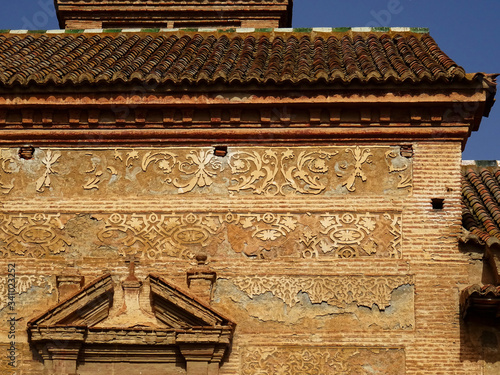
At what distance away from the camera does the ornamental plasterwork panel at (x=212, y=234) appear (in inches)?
448

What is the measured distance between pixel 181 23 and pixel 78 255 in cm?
866

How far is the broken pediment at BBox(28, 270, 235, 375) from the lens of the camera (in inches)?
426

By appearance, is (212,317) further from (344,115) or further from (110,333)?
(344,115)

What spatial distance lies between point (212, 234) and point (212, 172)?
30.1 inches

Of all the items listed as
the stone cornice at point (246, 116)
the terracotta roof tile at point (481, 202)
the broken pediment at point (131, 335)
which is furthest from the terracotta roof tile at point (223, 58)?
the broken pediment at point (131, 335)

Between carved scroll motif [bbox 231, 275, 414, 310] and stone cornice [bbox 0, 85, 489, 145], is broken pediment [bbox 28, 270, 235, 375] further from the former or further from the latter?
stone cornice [bbox 0, 85, 489, 145]

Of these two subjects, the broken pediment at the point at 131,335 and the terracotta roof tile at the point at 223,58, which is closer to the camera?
the broken pediment at the point at 131,335

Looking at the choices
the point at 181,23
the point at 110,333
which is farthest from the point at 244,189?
the point at 181,23

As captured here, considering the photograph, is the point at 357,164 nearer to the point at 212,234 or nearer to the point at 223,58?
the point at 212,234

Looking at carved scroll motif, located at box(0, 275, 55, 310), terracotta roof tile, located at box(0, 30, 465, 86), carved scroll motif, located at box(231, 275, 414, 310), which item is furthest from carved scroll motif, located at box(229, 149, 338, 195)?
carved scroll motif, located at box(0, 275, 55, 310)

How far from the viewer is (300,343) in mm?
10984

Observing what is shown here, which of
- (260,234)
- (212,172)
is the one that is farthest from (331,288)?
(212,172)

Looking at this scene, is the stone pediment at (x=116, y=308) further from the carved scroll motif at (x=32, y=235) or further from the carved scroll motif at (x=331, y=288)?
the carved scroll motif at (x=32, y=235)

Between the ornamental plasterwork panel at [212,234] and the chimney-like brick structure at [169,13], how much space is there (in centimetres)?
832
